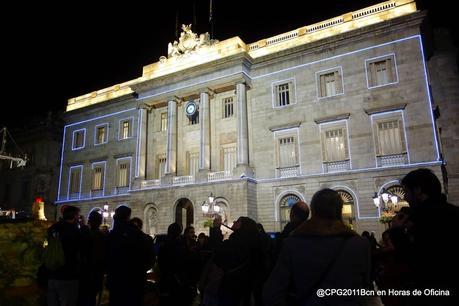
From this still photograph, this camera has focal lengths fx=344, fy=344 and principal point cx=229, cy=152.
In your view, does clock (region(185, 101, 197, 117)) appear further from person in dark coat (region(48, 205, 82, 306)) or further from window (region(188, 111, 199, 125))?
person in dark coat (region(48, 205, 82, 306))

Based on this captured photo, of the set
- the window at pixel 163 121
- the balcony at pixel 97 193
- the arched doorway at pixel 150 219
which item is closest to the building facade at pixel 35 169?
the balcony at pixel 97 193

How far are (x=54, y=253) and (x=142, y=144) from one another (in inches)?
964

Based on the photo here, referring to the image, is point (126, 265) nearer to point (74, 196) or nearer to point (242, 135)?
point (242, 135)

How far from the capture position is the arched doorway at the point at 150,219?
26.7m

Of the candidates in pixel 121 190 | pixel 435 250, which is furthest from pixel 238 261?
pixel 121 190

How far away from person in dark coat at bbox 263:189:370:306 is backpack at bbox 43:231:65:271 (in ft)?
12.1

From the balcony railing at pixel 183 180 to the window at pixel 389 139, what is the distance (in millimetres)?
12928

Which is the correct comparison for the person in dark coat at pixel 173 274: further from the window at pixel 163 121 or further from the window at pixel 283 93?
the window at pixel 163 121

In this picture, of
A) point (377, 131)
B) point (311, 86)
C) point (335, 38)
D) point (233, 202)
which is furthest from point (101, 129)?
point (377, 131)

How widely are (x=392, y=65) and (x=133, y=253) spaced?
21339mm

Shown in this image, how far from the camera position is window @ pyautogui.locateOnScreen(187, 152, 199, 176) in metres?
27.2

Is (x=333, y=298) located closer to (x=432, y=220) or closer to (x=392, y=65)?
(x=432, y=220)

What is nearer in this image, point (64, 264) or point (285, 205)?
point (64, 264)

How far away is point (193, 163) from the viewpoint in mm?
27469
